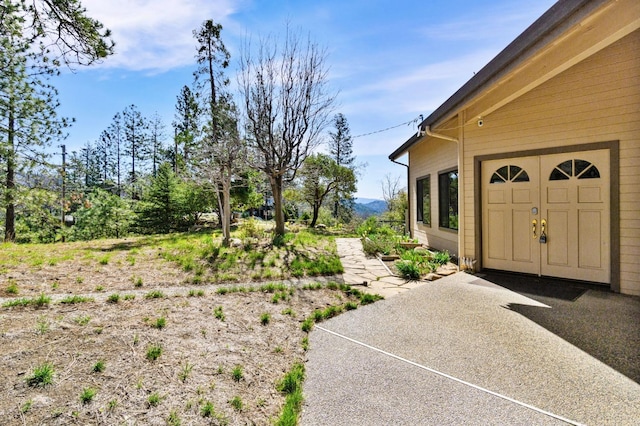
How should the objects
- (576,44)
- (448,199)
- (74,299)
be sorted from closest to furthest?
1. (576,44)
2. (74,299)
3. (448,199)

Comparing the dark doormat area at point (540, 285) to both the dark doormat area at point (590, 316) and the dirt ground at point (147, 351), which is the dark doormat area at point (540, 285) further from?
the dirt ground at point (147, 351)

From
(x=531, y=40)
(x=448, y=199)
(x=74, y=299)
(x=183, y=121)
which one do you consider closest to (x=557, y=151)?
(x=531, y=40)

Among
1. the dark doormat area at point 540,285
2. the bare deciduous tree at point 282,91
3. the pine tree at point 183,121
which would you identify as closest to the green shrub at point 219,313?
the dark doormat area at point 540,285

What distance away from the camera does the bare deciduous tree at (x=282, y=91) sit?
29.0ft

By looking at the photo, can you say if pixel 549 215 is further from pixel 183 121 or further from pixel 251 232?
pixel 183 121

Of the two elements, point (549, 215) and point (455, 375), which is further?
point (549, 215)

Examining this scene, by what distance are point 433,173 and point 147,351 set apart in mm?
7711

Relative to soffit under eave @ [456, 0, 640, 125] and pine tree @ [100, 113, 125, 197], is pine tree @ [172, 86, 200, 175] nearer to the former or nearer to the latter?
pine tree @ [100, 113, 125, 197]

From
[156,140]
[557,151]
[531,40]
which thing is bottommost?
[557,151]

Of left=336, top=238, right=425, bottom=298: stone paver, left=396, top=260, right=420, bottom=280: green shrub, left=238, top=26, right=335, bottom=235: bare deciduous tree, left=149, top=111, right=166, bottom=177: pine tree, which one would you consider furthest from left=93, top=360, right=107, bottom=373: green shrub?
left=149, top=111, right=166, bottom=177: pine tree

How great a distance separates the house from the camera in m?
3.51

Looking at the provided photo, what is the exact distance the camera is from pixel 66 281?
15.7 ft

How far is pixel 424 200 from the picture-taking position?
923cm

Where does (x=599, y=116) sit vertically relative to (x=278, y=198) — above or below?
above
